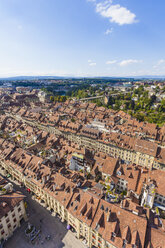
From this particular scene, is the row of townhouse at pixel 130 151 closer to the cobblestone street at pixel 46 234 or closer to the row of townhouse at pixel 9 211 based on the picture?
the cobblestone street at pixel 46 234

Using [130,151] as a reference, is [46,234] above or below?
below

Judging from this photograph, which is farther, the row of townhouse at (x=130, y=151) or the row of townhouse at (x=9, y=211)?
the row of townhouse at (x=130, y=151)

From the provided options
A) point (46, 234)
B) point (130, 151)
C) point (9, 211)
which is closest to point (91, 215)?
point (46, 234)

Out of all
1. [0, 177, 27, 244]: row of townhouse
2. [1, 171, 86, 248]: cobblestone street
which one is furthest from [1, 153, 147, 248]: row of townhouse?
[0, 177, 27, 244]: row of townhouse

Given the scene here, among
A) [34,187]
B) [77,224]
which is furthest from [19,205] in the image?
[77,224]

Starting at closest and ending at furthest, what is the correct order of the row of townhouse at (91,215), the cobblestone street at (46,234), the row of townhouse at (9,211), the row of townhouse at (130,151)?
the row of townhouse at (91,215), the row of townhouse at (9,211), the cobblestone street at (46,234), the row of townhouse at (130,151)

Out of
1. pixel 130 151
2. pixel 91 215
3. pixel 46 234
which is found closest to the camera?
pixel 91 215

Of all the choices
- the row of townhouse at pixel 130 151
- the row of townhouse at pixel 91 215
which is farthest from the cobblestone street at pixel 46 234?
the row of townhouse at pixel 130 151

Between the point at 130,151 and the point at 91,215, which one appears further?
the point at 130,151

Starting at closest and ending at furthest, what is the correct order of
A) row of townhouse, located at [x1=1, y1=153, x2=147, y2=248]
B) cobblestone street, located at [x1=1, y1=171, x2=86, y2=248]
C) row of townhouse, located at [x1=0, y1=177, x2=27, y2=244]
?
row of townhouse, located at [x1=1, y1=153, x2=147, y2=248] → row of townhouse, located at [x1=0, y1=177, x2=27, y2=244] → cobblestone street, located at [x1=1, y1=171, x2=86, y2=248]

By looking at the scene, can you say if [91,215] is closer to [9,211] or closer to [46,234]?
[46,234]

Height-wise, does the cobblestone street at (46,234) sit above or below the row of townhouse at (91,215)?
below

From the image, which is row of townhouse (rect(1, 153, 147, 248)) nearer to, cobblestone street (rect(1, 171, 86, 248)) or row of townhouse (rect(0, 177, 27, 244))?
cobblestone street (rect(1, 171, 86, 248))
